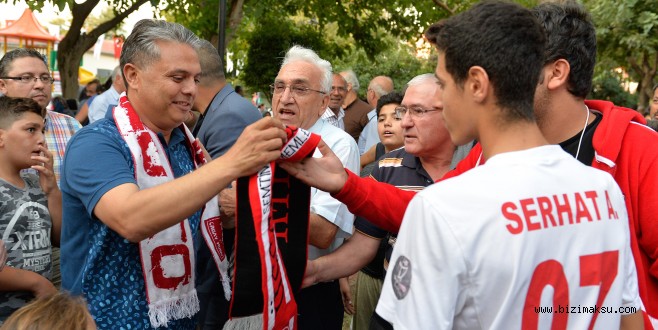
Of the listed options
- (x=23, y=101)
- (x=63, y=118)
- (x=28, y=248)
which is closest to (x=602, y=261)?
(x=28, y=248)

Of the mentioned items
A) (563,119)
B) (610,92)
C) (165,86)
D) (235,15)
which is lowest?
(610,92)

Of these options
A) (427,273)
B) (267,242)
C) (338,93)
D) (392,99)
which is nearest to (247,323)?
(267,242)

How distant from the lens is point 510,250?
1711 millimetres

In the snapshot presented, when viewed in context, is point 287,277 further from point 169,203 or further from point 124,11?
point 124,11

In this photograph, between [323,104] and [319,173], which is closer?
[319,173]

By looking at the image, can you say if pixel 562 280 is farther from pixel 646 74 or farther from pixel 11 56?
pixel 646 74

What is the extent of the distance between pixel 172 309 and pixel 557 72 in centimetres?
174

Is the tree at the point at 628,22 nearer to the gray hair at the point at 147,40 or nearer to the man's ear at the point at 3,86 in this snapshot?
the man's ear at the point at 3,86

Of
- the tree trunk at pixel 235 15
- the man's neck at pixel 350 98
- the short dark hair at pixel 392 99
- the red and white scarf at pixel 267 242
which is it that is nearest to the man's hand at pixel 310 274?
the red and white scarf at pixel 267 242

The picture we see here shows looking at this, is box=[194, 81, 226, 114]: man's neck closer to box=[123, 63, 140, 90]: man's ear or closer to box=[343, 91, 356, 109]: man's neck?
box=[123, 63, 140, 90]: man's ear

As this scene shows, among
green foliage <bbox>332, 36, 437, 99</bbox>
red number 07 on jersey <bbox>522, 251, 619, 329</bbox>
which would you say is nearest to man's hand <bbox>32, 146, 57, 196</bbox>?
red number 07 on jersey <bbox>522, 251, 619, 329</bbox>

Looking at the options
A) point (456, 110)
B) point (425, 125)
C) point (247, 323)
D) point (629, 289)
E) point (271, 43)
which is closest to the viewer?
point (456, 110)

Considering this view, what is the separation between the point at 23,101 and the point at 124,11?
891 cm

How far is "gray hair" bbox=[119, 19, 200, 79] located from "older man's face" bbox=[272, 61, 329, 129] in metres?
1.16
